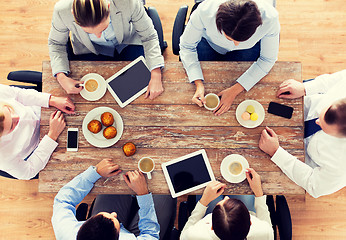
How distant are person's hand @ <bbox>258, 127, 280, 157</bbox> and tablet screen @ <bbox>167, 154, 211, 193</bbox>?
1.22 feet

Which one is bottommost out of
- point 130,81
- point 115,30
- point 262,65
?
point 130,81

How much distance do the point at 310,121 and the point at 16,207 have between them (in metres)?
2.58

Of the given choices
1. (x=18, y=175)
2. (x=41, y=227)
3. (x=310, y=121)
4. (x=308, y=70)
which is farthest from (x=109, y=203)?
(x=308, y=70)

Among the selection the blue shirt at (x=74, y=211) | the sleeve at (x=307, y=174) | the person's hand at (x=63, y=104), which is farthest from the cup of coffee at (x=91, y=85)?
the sleeve at (x=307, y=174)

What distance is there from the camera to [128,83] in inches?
71.6

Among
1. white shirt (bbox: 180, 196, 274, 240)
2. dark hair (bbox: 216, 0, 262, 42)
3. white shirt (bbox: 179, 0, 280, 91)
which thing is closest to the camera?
dark hair (bbox: 216, 0, 262, 42)

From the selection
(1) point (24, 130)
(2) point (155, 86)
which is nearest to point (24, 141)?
(1) point (24, 130)

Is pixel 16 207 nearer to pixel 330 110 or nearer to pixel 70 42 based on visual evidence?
pixel 70 42

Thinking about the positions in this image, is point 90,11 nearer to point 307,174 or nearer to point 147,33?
point 147,33

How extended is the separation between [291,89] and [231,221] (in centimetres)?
87

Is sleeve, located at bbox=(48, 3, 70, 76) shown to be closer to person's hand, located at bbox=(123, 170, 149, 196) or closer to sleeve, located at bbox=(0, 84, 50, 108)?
sleeve, located at bbox=(0, 84, 50, 108)

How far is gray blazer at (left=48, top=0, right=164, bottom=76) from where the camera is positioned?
1.74m

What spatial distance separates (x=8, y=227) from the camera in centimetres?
259

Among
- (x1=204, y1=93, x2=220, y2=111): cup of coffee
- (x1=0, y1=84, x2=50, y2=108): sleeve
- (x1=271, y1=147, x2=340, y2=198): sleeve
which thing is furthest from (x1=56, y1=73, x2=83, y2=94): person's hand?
(x1=271, y1=147, x2=340, y2=198): sleeve
